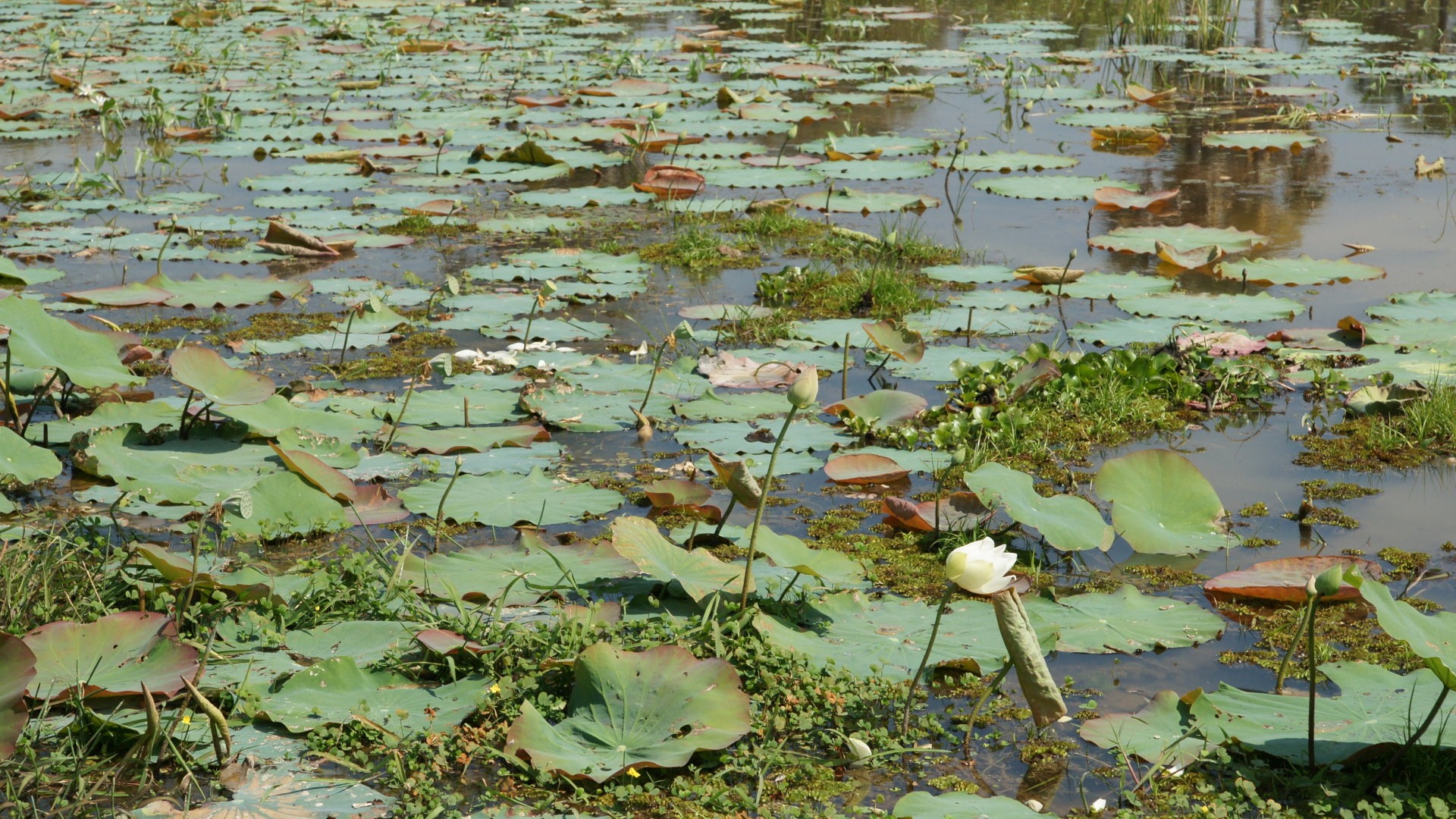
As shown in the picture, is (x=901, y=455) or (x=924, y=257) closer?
(x=901, y=455)

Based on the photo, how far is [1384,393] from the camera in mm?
3160

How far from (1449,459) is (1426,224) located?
2381 millimetres

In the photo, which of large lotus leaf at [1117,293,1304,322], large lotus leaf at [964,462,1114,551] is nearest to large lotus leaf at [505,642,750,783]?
large lotus leaf at [964,462,1114,551]

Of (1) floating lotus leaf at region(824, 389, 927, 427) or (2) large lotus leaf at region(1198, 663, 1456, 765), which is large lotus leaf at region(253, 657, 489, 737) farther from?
(1) floating lotus leaf at region(824, 389, 927, 427)

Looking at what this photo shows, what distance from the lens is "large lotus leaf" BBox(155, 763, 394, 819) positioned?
170 centimetres

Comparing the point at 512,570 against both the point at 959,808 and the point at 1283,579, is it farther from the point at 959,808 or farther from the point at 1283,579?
the point at 1283,579

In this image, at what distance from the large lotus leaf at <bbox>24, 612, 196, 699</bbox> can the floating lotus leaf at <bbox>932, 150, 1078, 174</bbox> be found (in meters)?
4.53

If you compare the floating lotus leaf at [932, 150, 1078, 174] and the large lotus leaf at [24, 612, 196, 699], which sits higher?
the floating lotus leaf at [932, 150, 1078, 174]

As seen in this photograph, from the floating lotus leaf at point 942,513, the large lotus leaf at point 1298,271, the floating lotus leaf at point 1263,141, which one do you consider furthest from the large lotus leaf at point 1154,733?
the floating lotus leaf at point 1263,141

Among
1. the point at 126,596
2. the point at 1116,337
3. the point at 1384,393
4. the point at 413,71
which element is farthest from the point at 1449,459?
the point at 413,71

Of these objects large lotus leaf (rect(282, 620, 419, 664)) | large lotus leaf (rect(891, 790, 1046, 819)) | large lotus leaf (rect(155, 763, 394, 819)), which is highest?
large lotus leaf (rect(282, 620, 419, 664))

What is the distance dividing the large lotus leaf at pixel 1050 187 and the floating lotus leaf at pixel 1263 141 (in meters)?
1.02

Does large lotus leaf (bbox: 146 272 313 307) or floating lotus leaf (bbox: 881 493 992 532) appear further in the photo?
large lotus leaf (bbox: 146 272 313 307)

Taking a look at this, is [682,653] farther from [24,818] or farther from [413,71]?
[413,71]
